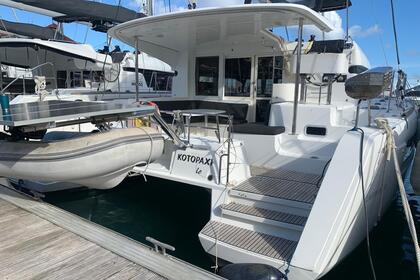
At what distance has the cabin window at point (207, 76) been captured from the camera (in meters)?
7.07

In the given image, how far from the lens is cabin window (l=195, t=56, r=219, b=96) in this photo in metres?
7.07

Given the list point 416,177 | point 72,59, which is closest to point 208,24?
point 416,177

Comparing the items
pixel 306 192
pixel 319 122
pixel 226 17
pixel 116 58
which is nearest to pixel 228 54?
pixel 226 17

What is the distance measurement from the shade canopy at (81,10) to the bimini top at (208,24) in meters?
3.01

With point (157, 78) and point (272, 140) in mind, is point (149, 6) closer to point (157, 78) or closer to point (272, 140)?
point (157, 78)

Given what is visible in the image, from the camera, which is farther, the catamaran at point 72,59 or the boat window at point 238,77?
the catamaran at point 72,59

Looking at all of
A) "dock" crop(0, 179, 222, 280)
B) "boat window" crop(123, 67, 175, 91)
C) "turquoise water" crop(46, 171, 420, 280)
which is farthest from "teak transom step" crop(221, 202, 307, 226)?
"boat window" crop(123, 67, 175, 91)

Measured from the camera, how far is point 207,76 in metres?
7.22

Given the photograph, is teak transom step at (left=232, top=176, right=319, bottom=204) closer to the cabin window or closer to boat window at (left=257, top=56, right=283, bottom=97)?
boat window at (left=257, top=56, right=283, bottom=97)

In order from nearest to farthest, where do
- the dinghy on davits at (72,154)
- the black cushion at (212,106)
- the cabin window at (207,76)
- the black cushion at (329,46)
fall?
1. the dinghy on davits at (72,154)
2. the black cushion at (212,106)
3. the black cushion at (329,46)
4. the cabin window at (207,76)

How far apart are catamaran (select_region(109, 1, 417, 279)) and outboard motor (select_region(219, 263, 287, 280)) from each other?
20cm

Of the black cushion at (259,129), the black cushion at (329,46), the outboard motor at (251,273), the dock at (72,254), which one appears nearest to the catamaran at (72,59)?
the black cushion at (259,129)

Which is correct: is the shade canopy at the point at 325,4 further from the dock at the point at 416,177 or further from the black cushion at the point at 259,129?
the dock at the point at 416,177

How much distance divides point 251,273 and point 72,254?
58.2 inches
